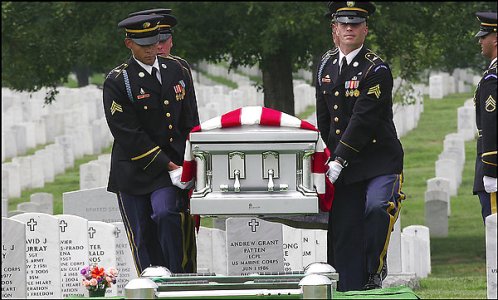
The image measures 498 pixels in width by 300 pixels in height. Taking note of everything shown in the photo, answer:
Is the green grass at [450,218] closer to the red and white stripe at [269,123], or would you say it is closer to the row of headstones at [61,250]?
the row of headstones at [61,250]

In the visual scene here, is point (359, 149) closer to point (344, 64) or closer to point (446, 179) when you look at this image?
point (344, 64)

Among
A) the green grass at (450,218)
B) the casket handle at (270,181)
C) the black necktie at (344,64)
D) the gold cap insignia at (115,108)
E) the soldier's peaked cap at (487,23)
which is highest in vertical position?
the soldier's peaked cap at (487,23)

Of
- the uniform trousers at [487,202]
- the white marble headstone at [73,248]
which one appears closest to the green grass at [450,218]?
the white marble headstone at [73,248]

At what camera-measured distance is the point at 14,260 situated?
11547mm

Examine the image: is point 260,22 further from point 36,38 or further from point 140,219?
point 140,219

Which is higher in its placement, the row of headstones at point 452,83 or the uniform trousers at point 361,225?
the row of headstones at point 452,83

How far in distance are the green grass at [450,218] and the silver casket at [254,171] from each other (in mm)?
4760

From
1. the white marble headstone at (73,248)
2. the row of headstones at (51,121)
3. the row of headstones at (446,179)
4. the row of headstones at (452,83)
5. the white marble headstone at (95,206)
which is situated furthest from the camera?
the row of headstones at (452,83)

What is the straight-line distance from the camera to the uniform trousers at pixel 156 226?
9945 mm

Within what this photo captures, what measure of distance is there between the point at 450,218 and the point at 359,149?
14.0 m

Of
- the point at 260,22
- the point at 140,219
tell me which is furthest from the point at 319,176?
the point at 260,22

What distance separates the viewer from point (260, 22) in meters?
17.8

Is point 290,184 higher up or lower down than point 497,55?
lower down

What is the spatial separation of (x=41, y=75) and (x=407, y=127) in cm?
1697
